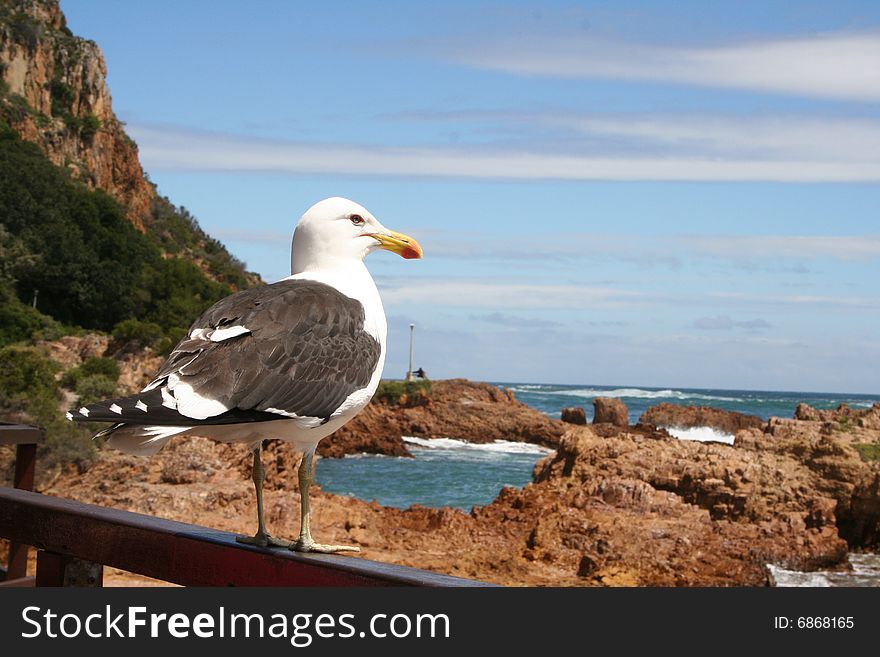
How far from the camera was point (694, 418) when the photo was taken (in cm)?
5762

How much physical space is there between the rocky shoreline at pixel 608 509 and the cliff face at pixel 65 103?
4225 cm

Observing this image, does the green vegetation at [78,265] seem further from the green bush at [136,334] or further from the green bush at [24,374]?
the green bush at [24,374]

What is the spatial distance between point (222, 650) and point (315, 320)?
1.01 metres

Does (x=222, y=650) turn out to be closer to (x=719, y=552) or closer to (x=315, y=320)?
(x=315, y=320)

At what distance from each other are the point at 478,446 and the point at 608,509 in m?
36.7

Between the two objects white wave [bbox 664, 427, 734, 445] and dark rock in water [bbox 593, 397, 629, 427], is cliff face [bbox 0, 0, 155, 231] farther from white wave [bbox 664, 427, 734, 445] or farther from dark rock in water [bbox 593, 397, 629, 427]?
white wave [bbox 664, 427, 734, 445]

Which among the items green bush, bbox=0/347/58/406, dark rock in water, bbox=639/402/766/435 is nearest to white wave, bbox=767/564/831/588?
green bush, bbox=0/347/58/406

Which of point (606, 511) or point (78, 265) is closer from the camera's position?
point (606, 511)

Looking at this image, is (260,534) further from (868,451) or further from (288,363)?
(868,451)

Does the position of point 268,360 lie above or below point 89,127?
below

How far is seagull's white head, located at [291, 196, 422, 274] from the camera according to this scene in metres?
3.37

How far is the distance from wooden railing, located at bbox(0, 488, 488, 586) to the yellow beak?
3.58 ft

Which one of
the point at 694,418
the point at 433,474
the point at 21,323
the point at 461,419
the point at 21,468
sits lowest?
the point at 433,474

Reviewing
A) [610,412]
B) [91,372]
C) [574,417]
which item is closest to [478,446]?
[574,417]
